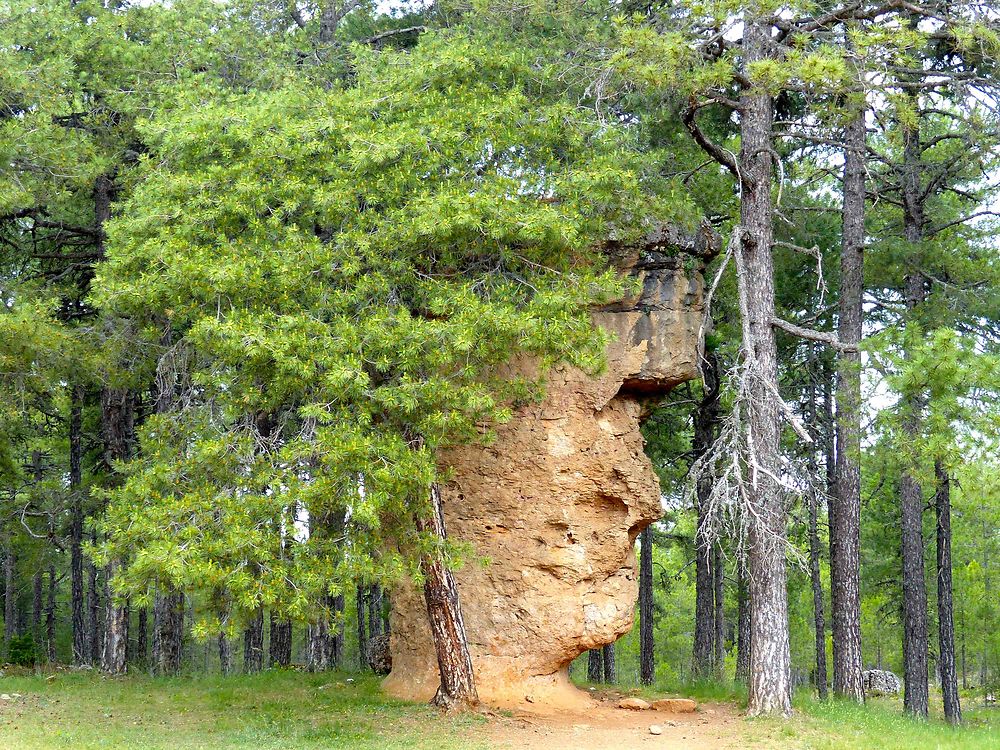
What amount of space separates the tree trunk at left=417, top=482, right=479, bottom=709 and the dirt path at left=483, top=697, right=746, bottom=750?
1.91ft

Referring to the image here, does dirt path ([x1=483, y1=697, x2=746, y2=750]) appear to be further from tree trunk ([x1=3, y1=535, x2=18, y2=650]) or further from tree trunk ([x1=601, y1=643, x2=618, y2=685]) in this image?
tree trunk ([x1=3, y1=535, x2=18, y2=650])

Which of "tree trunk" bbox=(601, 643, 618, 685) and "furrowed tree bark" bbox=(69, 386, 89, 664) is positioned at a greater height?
"furrowed tree bark" bbox=(69, 386, 89, 664)

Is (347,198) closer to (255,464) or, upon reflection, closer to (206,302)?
(206,302)

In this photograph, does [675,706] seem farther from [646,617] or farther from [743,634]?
[743,634]

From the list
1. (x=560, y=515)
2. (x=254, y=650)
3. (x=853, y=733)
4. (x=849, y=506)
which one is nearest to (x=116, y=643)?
(x=254, y=650)

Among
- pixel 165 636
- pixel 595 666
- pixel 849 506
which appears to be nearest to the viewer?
pixel 849 506

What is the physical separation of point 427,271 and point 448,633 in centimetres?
460

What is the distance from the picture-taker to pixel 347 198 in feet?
35.7

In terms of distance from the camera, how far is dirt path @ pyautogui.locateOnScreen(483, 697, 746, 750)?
1018 centimetres

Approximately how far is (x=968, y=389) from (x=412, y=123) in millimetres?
7415

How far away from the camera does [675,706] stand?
12797 millimetres

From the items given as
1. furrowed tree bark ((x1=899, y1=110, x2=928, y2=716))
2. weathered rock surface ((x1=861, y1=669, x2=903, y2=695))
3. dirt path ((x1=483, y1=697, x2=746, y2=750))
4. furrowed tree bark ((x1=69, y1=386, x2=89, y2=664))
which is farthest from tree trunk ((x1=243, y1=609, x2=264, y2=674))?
weathered rock surface ((x1=861, y1=669, x2=903, y2=695))

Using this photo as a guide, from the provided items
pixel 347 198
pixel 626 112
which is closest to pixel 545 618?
pixel 347 198

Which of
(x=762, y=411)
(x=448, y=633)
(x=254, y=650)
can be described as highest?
(x=762, y=411)
